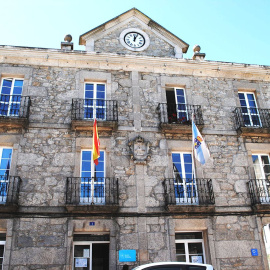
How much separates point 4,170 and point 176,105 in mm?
6442

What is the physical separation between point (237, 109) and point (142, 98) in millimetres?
3686

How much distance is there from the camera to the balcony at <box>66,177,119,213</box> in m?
9.70

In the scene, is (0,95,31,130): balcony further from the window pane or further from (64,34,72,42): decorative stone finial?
the window pane

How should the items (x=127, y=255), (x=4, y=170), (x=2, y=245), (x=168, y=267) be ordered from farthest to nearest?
(x=4, y=170), (x=127, y=255), (x=2, y=245), (x=168, y=267)

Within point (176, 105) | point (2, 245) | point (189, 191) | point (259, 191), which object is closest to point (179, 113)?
point (176, 105)

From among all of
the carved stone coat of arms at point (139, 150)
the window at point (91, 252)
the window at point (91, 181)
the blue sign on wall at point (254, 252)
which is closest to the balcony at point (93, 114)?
the carved stone coat of arms at point (139, 150)

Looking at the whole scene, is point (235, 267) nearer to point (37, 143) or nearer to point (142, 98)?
point (142, 98)

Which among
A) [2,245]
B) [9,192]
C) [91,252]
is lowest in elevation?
[91,252]

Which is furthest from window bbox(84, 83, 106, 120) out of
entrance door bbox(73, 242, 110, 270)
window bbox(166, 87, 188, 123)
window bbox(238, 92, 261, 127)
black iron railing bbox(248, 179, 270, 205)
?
black iron railing bbox(248, 179, 270, 205)

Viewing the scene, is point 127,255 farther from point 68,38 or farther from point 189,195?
point 68,38

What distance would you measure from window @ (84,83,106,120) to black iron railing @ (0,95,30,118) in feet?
6.67

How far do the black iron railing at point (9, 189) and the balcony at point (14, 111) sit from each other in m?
1.76

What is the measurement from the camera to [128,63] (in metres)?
12.6

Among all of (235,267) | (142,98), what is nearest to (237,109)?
(142,98)
